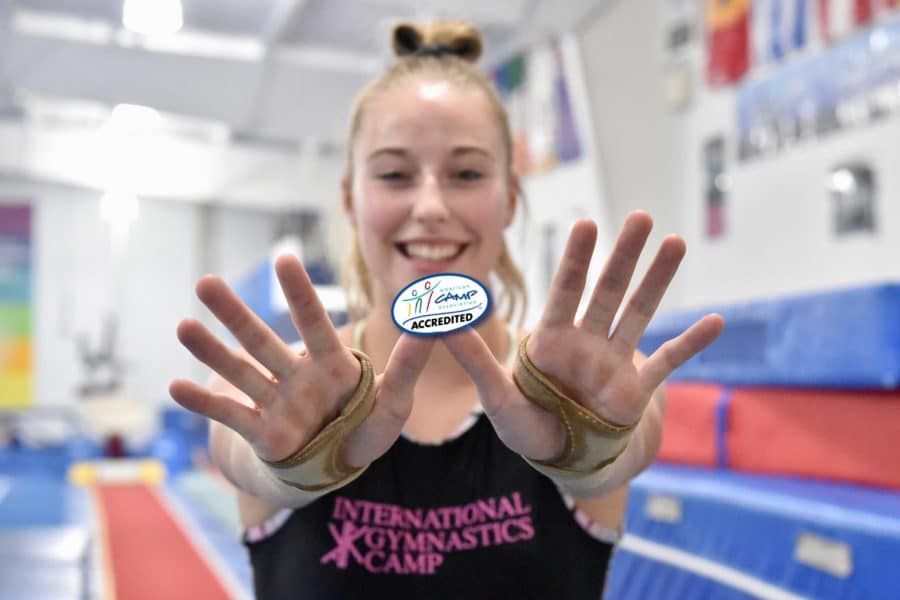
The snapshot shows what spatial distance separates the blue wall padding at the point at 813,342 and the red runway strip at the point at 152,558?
2075 millimetres

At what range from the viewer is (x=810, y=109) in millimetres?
3803

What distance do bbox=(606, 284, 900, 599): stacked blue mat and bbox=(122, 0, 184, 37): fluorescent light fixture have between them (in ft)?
17.7

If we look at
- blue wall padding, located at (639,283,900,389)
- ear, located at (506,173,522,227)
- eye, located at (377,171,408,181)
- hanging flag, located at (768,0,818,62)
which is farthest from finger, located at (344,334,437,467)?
hanging flag, located at (768,0,818,62)

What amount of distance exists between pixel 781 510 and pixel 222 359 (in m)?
1.23

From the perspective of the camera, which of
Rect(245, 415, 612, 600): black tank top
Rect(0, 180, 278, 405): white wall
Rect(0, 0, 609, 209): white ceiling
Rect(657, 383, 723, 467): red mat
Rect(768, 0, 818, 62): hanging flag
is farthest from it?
Rect(0, 180, 278, 405): white wall

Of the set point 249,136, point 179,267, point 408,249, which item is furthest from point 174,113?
point 408,249

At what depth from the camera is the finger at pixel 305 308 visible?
77 centimetres

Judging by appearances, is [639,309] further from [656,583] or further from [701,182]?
[701,182]

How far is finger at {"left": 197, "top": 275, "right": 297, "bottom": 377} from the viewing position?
773 millimetres

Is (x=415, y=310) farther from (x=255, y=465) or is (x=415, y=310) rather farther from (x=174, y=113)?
(x=174, y=113)

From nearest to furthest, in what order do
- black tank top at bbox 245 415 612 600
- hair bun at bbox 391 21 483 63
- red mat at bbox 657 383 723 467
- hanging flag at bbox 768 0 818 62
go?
1. black tank top at bbox 245 415 612 600
2. hair bun at bbox 391 21 483 63
3. red mat at bbox 657 383 723 467
4. hanging flag at bbox 768 0 818 62

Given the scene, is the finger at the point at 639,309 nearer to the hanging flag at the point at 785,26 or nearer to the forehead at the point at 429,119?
the forehead at the point at 429,119

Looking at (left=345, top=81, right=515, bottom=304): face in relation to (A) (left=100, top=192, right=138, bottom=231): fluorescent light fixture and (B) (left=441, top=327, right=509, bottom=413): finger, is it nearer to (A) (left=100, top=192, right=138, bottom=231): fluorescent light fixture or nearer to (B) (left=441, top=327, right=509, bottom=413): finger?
(B) (left=441, top=327, right=509, bottom=413): finger

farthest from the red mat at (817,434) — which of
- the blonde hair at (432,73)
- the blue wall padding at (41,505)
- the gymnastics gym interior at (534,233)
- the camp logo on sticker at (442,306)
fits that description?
the blue wall padding at (41,505)
